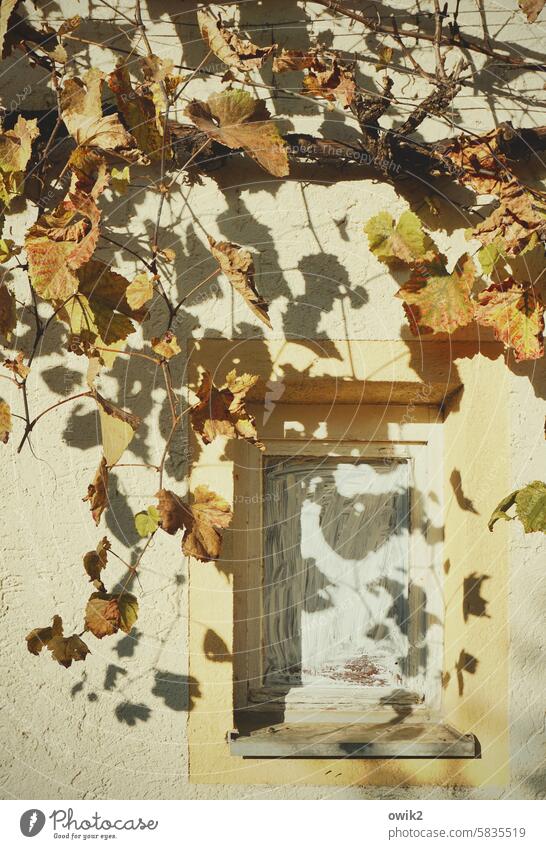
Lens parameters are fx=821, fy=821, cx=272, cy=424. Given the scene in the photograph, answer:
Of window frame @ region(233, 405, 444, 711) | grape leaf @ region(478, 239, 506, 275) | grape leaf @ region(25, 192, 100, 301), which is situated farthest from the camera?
window frame @ region(233, 405, 444, 711)

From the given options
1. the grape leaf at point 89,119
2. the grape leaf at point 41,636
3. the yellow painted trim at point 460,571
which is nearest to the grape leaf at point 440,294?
the yellow painted trim at point 460,571

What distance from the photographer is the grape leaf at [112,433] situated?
182cm

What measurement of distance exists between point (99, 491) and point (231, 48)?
1.06 meters

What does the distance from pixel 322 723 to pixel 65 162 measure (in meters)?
1.58

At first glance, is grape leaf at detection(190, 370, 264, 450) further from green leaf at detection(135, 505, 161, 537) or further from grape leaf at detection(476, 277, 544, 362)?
grape leaf at detection(476, 277, 544, 362)

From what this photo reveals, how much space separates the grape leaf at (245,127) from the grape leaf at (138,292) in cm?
36

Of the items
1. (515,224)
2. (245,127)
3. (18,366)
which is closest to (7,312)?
(18,366)

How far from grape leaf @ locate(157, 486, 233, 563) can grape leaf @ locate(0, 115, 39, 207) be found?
0.79 meters

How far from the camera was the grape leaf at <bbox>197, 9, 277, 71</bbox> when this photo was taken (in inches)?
72.9

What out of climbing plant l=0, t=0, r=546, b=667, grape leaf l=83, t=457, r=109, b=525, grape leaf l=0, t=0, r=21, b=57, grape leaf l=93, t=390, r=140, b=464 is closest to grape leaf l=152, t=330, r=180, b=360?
climbing plant l=0, t=0, r=546, b=667

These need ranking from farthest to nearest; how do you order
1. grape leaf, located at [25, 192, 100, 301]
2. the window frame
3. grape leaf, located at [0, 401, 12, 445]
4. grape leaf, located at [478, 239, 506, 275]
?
1. the window frame
2. grape leaf, located at [478, 239, 506, 275]
3. grape leaf, located at [0, 401, 12, 445]
4. grape leaf, located at [25, 192, 100, 301]

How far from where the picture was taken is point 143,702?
2.05 m

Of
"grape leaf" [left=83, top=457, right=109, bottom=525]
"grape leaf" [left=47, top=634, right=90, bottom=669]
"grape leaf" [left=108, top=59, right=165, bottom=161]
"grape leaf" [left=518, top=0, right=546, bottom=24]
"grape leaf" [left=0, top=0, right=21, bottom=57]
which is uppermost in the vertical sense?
"grape leaf" [left=518, top=0, right=546, bottom=24]

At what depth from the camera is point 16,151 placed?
6.16 feet
